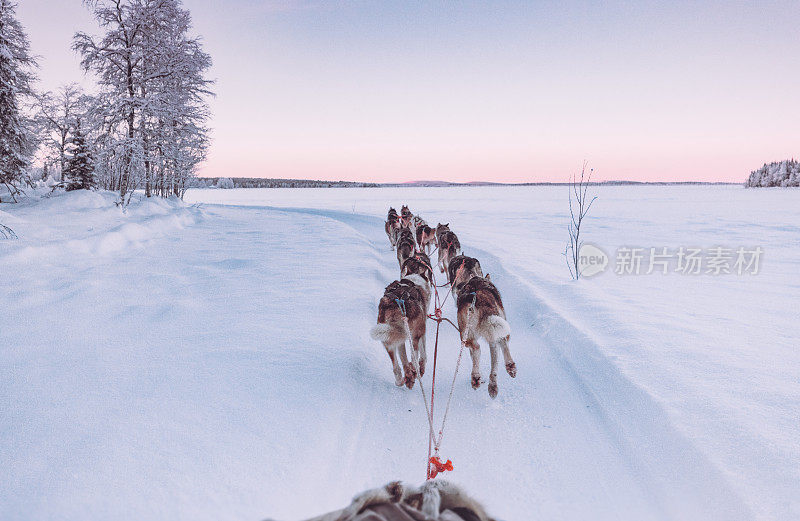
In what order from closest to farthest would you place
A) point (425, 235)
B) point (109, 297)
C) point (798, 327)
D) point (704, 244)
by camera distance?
point (798, 327) < point (109, 297) < point (425, 235) < point (704, 244)

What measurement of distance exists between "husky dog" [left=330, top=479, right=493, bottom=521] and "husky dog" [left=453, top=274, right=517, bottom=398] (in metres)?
2.07

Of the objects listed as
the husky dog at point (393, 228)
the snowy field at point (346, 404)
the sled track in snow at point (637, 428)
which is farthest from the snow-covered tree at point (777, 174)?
the sled track in snow at point (637, 428)

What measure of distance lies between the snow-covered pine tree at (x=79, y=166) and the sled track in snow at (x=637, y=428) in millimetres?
26288

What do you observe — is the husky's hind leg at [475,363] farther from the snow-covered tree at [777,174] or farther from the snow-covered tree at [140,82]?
the snow-covered tree at [777,174]

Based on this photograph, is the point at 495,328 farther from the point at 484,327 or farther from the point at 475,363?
the point at 475,363

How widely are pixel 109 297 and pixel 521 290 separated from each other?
20.5ft

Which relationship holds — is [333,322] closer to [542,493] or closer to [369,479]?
[369,479]

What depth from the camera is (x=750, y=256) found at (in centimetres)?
941

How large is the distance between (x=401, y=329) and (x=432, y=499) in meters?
2.12

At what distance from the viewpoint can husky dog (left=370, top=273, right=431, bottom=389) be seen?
3.31m

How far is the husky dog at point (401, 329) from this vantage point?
130 inches

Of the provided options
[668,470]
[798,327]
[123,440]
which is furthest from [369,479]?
[798,327]

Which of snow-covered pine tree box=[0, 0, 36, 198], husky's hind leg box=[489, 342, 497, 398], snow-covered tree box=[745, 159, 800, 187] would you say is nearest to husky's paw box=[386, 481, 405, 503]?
husky's hind leg box=[489, 342, 497, 398]

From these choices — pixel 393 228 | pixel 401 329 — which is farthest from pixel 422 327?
pixel 393 228
